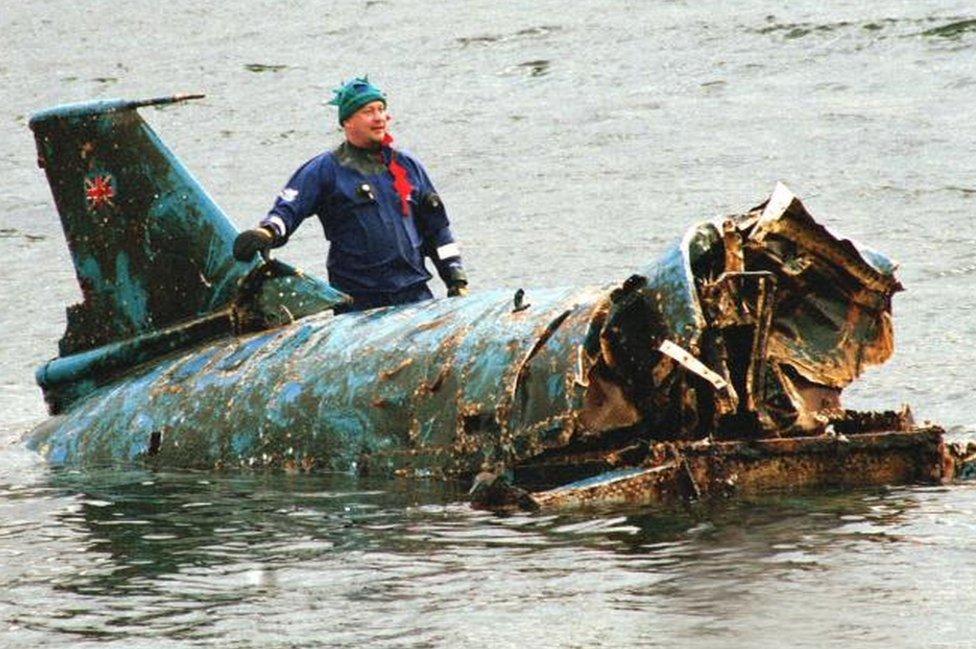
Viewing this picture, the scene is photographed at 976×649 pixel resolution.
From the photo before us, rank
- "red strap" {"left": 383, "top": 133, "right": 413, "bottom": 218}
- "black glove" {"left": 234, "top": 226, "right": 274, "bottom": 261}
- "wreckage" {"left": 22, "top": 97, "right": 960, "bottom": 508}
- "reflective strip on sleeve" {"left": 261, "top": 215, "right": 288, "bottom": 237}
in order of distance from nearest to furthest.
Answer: "wreckage" {"left": 22, "top": 97, "right": 960, "bottom": 508}, "black glove" {"left": 234, "top": 226, "right": 274, "bottom": 261}, "reflective strip on sleeve" {"left": 261, "top": 215, "right": 288, "bottom": 237}, "red strap" {"left": 383, "top": 133, "right": 413, "bottom": 218}

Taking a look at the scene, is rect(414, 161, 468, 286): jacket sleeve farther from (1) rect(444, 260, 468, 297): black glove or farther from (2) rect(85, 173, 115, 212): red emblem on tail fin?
(2) rect(85, 173, 115, 212): red emblem on tail fin

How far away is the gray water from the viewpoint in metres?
8.45

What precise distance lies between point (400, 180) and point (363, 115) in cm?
42

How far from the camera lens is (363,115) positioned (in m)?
12.3

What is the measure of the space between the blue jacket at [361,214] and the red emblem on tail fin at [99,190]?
1.14m

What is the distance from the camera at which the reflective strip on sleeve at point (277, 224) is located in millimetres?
12109

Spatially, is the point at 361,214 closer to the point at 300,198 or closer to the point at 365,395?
the point at 300,198

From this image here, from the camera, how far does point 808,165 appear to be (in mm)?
22297

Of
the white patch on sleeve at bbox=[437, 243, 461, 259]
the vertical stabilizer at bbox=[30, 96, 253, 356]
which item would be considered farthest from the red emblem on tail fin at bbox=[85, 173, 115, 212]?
the white patch on sleeve at bbox=[437, 243, 461, 259]

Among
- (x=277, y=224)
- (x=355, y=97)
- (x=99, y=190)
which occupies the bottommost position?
(x=277, y=224)

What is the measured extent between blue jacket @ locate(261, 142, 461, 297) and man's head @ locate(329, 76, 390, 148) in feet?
0.28

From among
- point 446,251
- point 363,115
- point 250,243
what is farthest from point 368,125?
point 250,243

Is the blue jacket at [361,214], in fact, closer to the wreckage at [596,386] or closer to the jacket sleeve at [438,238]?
the jacket sleeve at [438,238]

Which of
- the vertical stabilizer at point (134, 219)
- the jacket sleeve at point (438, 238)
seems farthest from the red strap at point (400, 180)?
the vertical stabilizer at point (134, 219)
